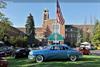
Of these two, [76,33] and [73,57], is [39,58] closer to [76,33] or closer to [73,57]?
[73,57]

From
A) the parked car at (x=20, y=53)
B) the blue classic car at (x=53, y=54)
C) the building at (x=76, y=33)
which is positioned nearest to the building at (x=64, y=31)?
the building at (x=76, y=33)

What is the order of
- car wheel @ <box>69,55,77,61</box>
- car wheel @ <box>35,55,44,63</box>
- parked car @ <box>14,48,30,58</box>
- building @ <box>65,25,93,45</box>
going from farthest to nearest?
building @ <box>65,25,93,45</box>, parked car @ <box>14,48,30,58</box>, car wheel @ <box>69,55,77,61</box>, car wheel @ <box>35,55,44,63</box>

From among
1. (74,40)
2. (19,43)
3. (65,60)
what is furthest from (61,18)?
(74,40)

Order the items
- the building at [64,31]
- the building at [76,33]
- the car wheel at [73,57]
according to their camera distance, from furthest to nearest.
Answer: the building at [76,33]
the building at [64,31]
the car wheel at [73,57]

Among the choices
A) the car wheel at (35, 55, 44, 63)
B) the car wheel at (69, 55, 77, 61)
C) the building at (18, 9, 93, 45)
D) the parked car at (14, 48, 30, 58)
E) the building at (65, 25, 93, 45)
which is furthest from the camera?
the building at (65, 25, 93, 45)

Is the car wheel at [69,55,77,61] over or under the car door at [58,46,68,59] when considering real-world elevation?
under

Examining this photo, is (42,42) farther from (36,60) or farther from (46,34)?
(36,60)

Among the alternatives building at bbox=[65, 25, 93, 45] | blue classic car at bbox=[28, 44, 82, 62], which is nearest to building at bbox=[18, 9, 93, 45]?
building at bbox=[65, 25, 93, 45]

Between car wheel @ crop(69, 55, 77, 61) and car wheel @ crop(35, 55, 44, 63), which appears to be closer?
car wheel @ crop(35, 55, 44, 63)

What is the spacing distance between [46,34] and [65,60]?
239ft

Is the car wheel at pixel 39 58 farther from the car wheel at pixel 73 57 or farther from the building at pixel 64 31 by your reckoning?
the building at pixel 64 31

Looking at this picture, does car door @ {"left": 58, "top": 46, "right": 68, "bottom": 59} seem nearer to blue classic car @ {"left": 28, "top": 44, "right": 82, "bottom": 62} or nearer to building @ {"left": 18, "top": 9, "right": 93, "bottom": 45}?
blue classic car @ {"left": 28, "top": 44, "right": 82, "bottom": 62}

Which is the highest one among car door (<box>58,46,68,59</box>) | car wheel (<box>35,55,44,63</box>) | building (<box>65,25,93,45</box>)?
building (<box>65,25,93,45</box>)

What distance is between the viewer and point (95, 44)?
81562mm
